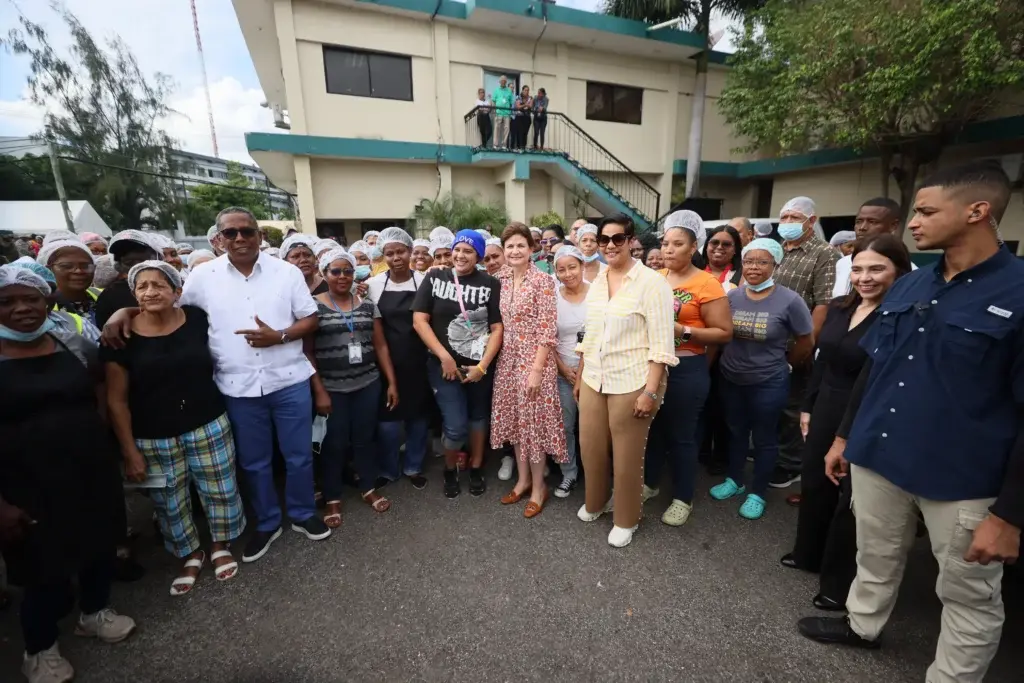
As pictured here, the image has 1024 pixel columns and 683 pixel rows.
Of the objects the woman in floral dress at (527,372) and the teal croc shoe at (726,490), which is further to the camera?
the teal croc shoe at (726,490)

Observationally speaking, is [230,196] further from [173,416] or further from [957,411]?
[957,411]

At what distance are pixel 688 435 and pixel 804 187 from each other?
1589 cm

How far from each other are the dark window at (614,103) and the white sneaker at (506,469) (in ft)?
45.8

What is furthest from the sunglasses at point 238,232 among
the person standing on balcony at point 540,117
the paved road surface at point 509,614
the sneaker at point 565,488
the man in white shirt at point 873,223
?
the person standing on balcony at point 540,117

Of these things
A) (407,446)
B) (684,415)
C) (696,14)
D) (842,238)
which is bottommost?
(407,446)

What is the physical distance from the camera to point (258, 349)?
2816 mm

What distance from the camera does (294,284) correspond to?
9.65 ft

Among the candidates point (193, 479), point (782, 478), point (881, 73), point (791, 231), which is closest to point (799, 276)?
point (791, 231)

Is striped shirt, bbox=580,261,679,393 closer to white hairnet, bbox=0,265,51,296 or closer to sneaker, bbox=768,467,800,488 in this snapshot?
sneaker, bbox=768,467,800,488

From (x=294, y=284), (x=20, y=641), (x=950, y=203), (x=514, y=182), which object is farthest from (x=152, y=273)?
(x=514, y=182)

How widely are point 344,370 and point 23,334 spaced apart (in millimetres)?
1559

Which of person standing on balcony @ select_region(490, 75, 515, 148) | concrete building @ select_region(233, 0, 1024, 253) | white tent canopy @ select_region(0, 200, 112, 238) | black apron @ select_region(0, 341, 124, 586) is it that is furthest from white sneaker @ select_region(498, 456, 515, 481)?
white tent canopy @ select_region(0, 200, 112, 238)

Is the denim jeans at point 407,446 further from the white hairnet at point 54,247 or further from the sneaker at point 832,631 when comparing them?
the sneaker at point 832,631

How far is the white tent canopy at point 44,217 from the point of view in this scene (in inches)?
597
